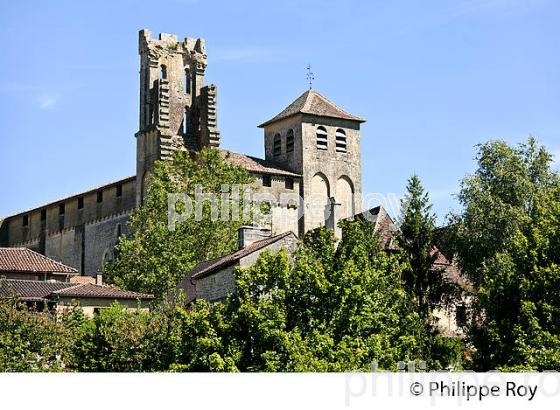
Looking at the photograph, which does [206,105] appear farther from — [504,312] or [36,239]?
[504,312]

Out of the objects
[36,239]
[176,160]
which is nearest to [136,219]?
[176,160]

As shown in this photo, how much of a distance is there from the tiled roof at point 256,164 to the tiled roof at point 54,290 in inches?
611

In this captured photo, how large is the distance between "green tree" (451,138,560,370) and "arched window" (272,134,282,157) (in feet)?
68.8

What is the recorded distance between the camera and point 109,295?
45312mm

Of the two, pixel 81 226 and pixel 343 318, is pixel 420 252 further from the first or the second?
pixel 81 226

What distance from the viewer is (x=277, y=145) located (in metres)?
67.9

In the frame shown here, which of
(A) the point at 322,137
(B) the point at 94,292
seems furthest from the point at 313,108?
(B) the point at 94,292

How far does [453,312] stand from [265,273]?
1661cm

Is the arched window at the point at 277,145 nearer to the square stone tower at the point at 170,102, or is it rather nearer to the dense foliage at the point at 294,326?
the square stone tower at the point at 170,102

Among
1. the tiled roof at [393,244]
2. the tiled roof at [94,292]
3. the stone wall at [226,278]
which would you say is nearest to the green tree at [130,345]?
the stone wall at [226,278]

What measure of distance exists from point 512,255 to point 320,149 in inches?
1243

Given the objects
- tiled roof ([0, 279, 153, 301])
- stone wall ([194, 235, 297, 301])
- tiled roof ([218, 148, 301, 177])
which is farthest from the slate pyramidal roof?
stone wall ([194, 235, 297, 301])

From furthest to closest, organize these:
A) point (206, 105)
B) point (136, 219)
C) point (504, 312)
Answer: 1. point (206, 105)
2. point (136, 219)
3. point (504, 312)

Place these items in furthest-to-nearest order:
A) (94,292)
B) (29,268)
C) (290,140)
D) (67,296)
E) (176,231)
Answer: (290,140)
(176,231)
(29,268)
(94,292)
(67,296)
